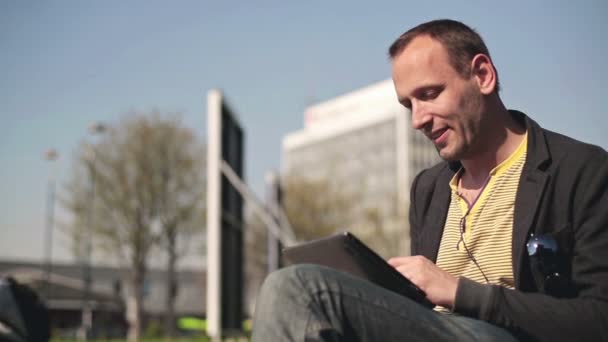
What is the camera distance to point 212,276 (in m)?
11.2

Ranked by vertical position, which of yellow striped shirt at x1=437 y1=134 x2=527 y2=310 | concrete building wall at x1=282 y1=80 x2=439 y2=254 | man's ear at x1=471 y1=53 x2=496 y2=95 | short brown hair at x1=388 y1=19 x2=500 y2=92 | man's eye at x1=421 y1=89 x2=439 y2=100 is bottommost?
yellow striped shirt at x1=437 y1=134 x2=527 y2=310

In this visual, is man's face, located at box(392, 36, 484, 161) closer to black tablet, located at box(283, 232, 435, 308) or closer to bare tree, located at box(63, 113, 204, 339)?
black tablet, located at box(283, 232, 435, 308)

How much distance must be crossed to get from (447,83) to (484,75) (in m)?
0.13

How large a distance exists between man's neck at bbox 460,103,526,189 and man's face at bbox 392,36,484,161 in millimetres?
38

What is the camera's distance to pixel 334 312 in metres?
1.57

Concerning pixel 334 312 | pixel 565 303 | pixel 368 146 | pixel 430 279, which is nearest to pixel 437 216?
pixel 430 279

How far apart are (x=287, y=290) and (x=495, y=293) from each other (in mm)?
587

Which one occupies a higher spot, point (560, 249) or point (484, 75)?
point (484, 75)

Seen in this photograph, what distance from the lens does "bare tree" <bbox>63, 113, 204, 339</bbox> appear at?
33250 millimetres

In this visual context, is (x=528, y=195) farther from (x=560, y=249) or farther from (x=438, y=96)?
(x=438, y=96)

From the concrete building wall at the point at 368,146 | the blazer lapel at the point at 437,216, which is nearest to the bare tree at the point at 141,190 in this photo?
the blazer lapel at the point at 437,216

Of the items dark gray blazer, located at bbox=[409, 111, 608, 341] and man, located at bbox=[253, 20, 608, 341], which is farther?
dark gray blazer, located at bbox=[409, 111, 608, 341]

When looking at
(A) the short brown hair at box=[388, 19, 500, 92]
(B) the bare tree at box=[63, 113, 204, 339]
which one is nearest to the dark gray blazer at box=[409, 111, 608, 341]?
(A) the short brown hair at box=[388, 19, 500, 92]

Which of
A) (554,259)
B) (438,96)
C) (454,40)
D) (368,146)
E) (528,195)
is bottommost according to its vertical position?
(554,259)
